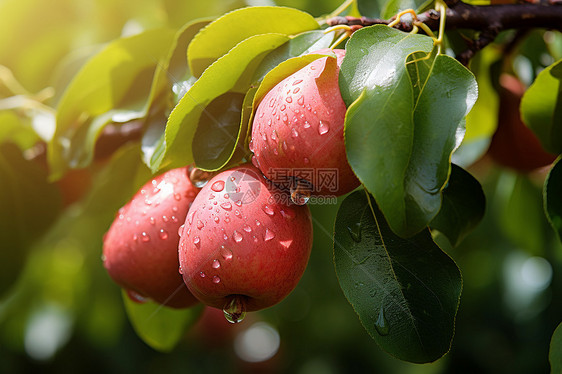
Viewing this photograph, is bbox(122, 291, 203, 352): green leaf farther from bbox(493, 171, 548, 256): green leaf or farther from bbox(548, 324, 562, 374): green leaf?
bbox(493, 171, 548, 256): green leaf

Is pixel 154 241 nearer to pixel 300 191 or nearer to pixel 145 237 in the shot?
pixel 145 237

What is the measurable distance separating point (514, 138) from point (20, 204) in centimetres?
104

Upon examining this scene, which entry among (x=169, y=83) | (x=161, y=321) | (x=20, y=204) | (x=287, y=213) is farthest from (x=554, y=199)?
(x=20, y=204)

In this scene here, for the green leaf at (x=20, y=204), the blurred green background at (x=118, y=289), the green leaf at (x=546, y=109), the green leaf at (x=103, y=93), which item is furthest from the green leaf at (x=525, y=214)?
the green leaf at (x=20, y=204)

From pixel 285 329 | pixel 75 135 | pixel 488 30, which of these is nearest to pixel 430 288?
pixel 488 30

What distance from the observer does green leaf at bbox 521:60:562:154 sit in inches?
32.4

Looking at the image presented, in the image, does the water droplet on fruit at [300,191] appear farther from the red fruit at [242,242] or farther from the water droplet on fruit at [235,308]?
the water droplet on fruit at [235,308]

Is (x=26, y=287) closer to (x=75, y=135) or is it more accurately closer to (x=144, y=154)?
(x=75, y=135)

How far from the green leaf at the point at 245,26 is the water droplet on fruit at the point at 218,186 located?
0.71ft

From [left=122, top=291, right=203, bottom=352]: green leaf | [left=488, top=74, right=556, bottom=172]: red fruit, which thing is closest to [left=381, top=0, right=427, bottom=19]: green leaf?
[left=488, top=74, right=556, bottom=172]: red fruit

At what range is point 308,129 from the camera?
0.58 m

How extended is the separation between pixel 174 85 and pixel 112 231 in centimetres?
24

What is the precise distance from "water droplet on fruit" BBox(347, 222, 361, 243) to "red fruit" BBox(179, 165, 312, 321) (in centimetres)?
5

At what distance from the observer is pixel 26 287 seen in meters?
1.94
